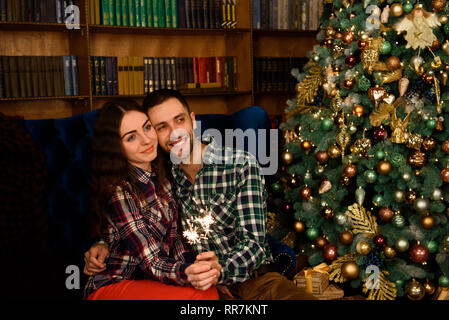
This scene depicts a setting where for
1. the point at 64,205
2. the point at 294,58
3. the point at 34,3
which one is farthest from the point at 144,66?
the point at 64,205

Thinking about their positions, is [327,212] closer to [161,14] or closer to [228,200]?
[228,200]

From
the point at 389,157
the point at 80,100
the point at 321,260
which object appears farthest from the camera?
the point at 80,100

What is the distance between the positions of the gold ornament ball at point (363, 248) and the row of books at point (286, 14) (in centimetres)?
201

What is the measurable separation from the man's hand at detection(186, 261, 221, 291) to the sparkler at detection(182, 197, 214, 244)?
24 cm

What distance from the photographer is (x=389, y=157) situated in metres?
1.91

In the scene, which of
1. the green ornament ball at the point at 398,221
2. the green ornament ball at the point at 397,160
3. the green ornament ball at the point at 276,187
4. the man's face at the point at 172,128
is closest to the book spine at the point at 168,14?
the green ornament ball at the point at 276,187

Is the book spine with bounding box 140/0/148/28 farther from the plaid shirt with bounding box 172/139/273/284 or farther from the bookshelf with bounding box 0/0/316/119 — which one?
the plaid shirt with bounding box 172/139/273/284

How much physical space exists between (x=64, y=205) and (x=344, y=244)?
3.89 feet

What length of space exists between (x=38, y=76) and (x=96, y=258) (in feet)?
6.14

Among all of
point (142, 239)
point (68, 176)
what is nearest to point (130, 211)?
point (142, 239)

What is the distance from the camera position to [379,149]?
1.94m
